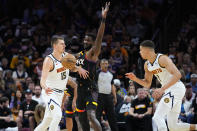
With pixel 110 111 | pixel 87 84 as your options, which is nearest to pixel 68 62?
pixel 87 84

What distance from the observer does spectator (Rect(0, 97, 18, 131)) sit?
1159cm

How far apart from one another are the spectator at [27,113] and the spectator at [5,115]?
0.77ft

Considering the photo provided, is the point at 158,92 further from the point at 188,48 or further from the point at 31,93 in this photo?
the point at 188,48

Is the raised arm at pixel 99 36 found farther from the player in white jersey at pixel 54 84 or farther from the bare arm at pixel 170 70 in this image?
the bare arm at pixel 170 70

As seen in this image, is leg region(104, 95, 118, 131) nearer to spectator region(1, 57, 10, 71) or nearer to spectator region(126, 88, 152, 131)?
spectator region(126, 88, 152, 131)

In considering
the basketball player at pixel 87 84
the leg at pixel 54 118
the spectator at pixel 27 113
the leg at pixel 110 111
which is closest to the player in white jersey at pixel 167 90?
the basketball player at pixel 87 84

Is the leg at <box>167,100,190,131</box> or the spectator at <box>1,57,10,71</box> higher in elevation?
the spectator at <box>1,57,10,71</box>

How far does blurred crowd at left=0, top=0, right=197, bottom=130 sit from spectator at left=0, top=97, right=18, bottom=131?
3 centimetres

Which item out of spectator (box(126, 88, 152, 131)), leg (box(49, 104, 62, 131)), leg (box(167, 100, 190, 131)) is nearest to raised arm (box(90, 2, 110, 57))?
leg (box(49, 104, 62, 131))

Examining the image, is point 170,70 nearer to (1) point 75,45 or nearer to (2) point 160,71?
(2) point 160,71

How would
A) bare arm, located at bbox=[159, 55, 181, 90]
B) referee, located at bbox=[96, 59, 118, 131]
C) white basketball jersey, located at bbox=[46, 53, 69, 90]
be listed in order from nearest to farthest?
bare arm, located at bbox=[159, 55, 181, 90] < white basketball jersey, located at bbox=[46, 53, 69, 90] < referee, located at bbox=[96, 59, 118, 131]

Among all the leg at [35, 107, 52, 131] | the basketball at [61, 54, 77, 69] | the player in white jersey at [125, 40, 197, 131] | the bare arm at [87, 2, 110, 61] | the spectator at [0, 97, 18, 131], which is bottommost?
the spectator at [0, 97, 18, 131]

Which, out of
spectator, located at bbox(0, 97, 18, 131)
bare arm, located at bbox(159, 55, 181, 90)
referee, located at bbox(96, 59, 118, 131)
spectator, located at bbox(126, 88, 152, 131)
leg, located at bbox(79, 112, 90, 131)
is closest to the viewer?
bare arm, located at bbox(159, 55, 181, 90)

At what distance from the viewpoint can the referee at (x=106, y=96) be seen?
10711mm
